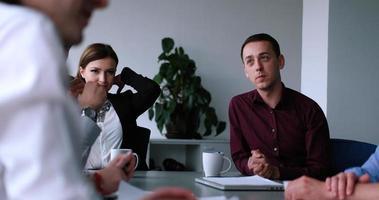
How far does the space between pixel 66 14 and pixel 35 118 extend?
110 mm

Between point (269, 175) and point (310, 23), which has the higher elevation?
point (310, 23)

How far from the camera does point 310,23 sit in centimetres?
460

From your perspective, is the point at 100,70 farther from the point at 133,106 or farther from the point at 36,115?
the point at 36,115

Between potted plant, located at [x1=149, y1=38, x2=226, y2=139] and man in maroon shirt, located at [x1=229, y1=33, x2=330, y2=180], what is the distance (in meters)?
1.72

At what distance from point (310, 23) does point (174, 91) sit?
1203 mm

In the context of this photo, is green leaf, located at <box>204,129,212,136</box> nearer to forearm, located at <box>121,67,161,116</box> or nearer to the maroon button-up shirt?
forearm, located at <box>121,67,161,116</box>

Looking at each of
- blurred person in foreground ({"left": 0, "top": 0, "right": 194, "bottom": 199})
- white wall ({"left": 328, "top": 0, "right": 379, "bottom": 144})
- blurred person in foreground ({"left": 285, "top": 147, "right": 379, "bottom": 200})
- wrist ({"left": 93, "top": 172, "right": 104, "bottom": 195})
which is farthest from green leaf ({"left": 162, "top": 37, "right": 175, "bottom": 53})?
blurred person in foreground ({"left": 0, "top": 0, "right": 194, "bottom": 199})

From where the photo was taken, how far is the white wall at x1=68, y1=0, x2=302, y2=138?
190 inches

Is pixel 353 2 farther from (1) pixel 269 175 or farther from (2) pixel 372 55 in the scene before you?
(1) pixel 269 175

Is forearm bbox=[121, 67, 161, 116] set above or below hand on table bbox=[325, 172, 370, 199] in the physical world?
above

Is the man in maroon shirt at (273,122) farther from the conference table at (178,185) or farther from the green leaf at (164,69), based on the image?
the green leaf at (164,69)

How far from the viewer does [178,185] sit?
76.4 inches

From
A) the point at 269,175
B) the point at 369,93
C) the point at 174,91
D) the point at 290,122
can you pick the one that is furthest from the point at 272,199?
the point at 174,91

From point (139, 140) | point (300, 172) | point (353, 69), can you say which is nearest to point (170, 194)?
point (300, 172)
